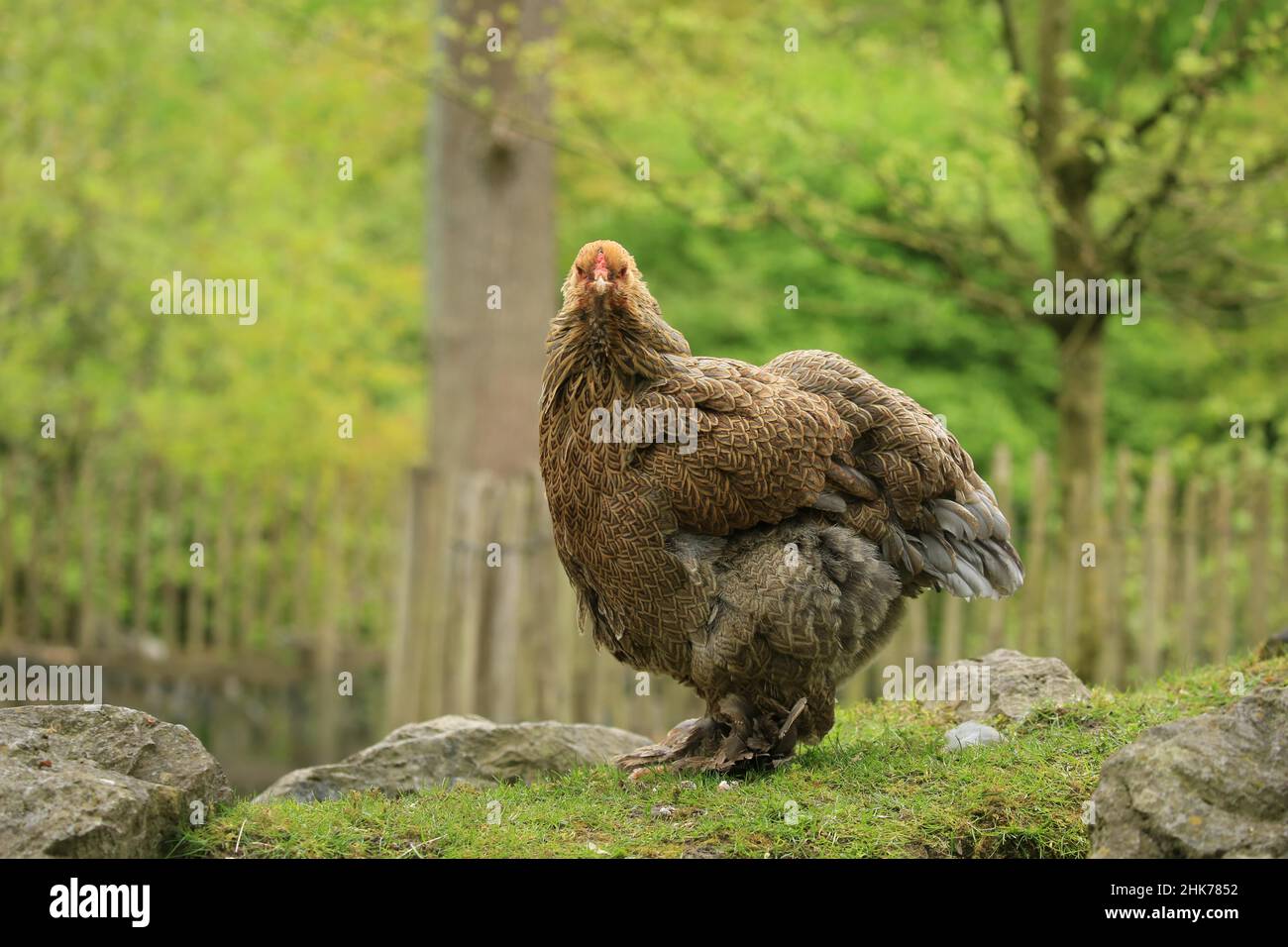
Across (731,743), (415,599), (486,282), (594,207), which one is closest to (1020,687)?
(731,743)

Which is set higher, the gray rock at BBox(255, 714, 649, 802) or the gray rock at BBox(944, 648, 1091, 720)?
the gray rock at BBox(944, 648, 1091, 720)

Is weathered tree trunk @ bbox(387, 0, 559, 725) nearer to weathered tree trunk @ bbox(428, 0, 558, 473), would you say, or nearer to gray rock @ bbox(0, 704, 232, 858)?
weathered tree trunk @ bbox(428, 0, 558, 473)

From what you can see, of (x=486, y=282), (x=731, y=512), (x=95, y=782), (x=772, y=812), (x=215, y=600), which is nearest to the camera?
(x=95, y=782)

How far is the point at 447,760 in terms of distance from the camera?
558cm

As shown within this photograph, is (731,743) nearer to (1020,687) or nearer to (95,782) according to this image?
(1020,687)

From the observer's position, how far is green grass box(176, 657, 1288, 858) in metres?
4.47

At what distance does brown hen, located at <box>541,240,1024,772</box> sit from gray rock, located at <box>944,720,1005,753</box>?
50cm

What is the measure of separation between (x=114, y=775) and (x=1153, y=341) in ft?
42.2

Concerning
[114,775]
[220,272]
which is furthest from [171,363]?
[114,775]

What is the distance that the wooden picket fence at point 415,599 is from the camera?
9.20 meters

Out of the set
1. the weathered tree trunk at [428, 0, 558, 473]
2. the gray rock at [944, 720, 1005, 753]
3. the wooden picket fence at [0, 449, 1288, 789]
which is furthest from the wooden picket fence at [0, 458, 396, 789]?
the gray rock at [944, 720, 1005, 753]

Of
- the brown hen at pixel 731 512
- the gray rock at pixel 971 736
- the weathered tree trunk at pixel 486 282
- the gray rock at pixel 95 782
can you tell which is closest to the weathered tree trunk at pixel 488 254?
the weathered tree trunk at pixel 486 282

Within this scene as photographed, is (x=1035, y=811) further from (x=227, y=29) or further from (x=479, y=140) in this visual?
(x=227, y=29)

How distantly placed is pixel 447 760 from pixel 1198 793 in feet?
9.58
